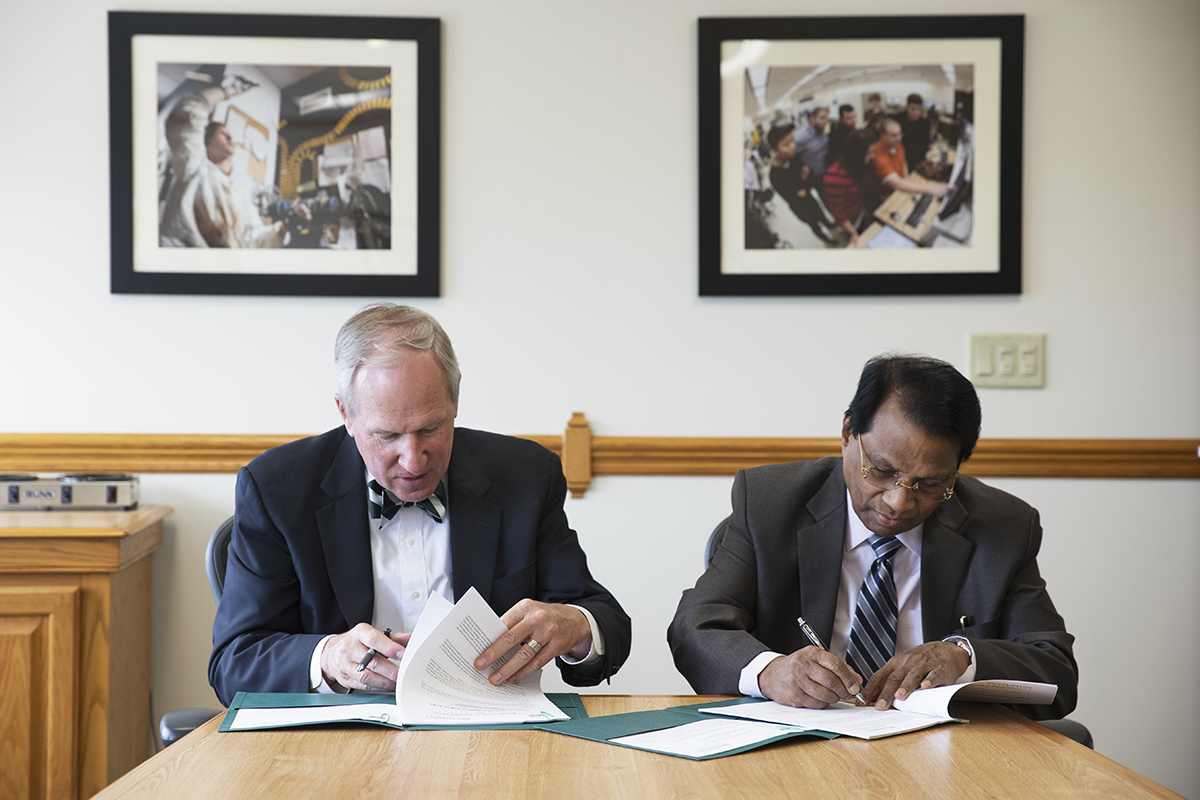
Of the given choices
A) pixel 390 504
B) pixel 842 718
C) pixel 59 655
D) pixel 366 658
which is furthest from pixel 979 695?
pixel 59 655

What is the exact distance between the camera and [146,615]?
2758mm

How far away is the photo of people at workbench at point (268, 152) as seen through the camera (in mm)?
2824

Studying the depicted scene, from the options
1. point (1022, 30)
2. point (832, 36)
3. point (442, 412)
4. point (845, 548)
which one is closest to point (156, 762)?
point (442, 412)

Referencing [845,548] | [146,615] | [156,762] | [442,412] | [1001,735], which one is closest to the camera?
[156,762]

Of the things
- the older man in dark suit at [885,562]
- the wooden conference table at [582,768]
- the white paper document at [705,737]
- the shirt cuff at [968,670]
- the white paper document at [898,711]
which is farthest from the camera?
the older man in dark suit at [885,562]

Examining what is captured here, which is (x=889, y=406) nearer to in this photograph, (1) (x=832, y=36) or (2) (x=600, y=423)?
(2) (x=600, y=423)

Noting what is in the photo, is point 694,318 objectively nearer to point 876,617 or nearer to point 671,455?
point 671,455

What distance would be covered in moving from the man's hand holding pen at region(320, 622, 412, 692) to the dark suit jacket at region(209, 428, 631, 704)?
0.09 meters

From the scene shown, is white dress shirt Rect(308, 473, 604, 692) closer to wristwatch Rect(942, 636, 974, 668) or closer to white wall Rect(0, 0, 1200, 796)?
wristwatch Rect(942, 636, 974, 668)

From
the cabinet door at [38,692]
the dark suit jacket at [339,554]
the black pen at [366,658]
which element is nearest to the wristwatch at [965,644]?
the dark suit jacket at [339,554]

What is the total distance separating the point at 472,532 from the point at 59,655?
127cm

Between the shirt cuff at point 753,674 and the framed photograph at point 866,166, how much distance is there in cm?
148

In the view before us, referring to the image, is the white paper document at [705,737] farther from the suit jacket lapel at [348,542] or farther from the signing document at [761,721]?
the suit jacket lapel at [348,542]

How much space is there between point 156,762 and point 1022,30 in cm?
289
